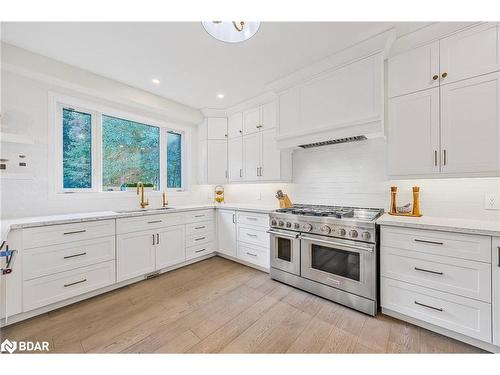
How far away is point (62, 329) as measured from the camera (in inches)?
68.8

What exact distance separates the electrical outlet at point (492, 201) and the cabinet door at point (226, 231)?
2788 mm

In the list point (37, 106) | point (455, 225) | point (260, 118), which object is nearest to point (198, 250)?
point (260, 118)

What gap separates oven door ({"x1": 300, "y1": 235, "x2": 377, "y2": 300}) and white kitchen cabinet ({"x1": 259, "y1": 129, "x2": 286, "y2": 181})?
1.13 metres

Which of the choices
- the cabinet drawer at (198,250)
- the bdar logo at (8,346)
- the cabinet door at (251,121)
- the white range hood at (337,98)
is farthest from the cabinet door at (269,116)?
the bdar logo at (8,346)

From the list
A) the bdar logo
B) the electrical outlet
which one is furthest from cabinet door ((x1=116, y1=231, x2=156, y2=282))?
the electrical outlet

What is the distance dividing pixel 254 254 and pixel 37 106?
3.21 m

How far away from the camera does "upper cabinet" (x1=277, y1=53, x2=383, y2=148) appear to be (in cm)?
210

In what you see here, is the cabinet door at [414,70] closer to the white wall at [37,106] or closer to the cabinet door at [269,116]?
the cabinet door at [269,116]

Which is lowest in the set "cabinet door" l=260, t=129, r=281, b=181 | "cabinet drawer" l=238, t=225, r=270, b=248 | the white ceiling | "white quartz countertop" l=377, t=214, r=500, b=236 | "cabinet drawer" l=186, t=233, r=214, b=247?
"cabinet drawer" l=186, t=233, r=214, b=247

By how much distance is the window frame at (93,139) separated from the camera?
2.46m

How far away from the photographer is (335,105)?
2352 millimetres

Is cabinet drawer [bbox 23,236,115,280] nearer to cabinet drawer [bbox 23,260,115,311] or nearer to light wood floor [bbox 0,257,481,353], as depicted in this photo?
cabinet drawer [bbox 23,260,115,311]

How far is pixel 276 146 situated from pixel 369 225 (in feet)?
5.19
